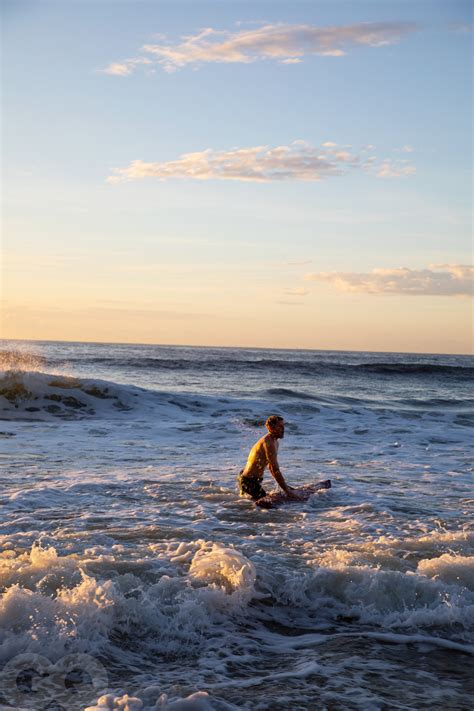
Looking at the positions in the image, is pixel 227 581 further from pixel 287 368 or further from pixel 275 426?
pixel 287 368

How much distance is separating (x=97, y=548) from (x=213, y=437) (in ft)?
32.1

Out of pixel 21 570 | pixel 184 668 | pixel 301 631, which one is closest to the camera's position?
pixel 184 668

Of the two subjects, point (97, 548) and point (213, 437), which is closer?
point (97, 548)

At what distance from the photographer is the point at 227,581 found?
5707 mm

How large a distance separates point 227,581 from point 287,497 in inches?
149

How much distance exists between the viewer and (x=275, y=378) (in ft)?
130

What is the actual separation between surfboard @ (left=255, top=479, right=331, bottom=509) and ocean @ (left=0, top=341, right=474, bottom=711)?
0.44 feet

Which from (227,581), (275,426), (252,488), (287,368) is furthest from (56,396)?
(287,368)

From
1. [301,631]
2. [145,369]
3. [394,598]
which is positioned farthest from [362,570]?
[145,369]

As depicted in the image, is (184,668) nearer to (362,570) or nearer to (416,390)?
(362,570)

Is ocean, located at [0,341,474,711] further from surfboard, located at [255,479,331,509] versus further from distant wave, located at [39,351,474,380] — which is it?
distant wave, located at [39,351,474,380]

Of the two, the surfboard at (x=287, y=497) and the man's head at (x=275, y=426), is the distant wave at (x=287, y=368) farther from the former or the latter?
the surfboard at (x=287, y=497)

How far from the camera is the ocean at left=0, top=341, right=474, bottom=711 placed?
4.19 metres

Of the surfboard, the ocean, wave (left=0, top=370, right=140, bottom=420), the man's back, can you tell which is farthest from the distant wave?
the surfboard
